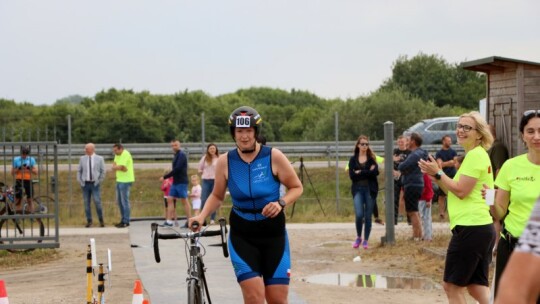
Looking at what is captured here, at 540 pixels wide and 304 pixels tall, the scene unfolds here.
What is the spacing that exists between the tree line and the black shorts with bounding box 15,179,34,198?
110cm

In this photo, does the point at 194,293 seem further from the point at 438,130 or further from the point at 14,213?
the point at 438,130

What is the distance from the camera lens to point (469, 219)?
8211 mm

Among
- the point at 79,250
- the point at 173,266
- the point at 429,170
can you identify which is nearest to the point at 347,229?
the point at 79,250

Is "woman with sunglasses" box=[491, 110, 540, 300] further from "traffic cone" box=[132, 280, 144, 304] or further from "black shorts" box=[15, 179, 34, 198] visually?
"black shorts" box=[15, 179, 34, 198]

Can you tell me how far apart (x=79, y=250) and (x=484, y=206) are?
10.3m

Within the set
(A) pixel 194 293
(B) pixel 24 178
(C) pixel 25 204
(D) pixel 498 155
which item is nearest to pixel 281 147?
(B) pixel 24 178

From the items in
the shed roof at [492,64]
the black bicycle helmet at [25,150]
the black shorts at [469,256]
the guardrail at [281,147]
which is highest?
the shed roof at [492,64]

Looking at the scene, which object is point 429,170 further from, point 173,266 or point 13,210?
point 13,210

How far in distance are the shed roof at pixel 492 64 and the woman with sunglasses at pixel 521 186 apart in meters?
6.92

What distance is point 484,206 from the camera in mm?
8258

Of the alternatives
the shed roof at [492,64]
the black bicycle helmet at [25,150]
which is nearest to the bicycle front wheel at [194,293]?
the shed roof at [492,64]

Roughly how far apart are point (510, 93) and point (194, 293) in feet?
26.0

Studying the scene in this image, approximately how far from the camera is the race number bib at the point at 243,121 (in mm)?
7676

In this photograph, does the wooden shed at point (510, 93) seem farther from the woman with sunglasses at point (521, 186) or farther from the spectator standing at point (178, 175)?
the spectator standing at point (178, 175)
